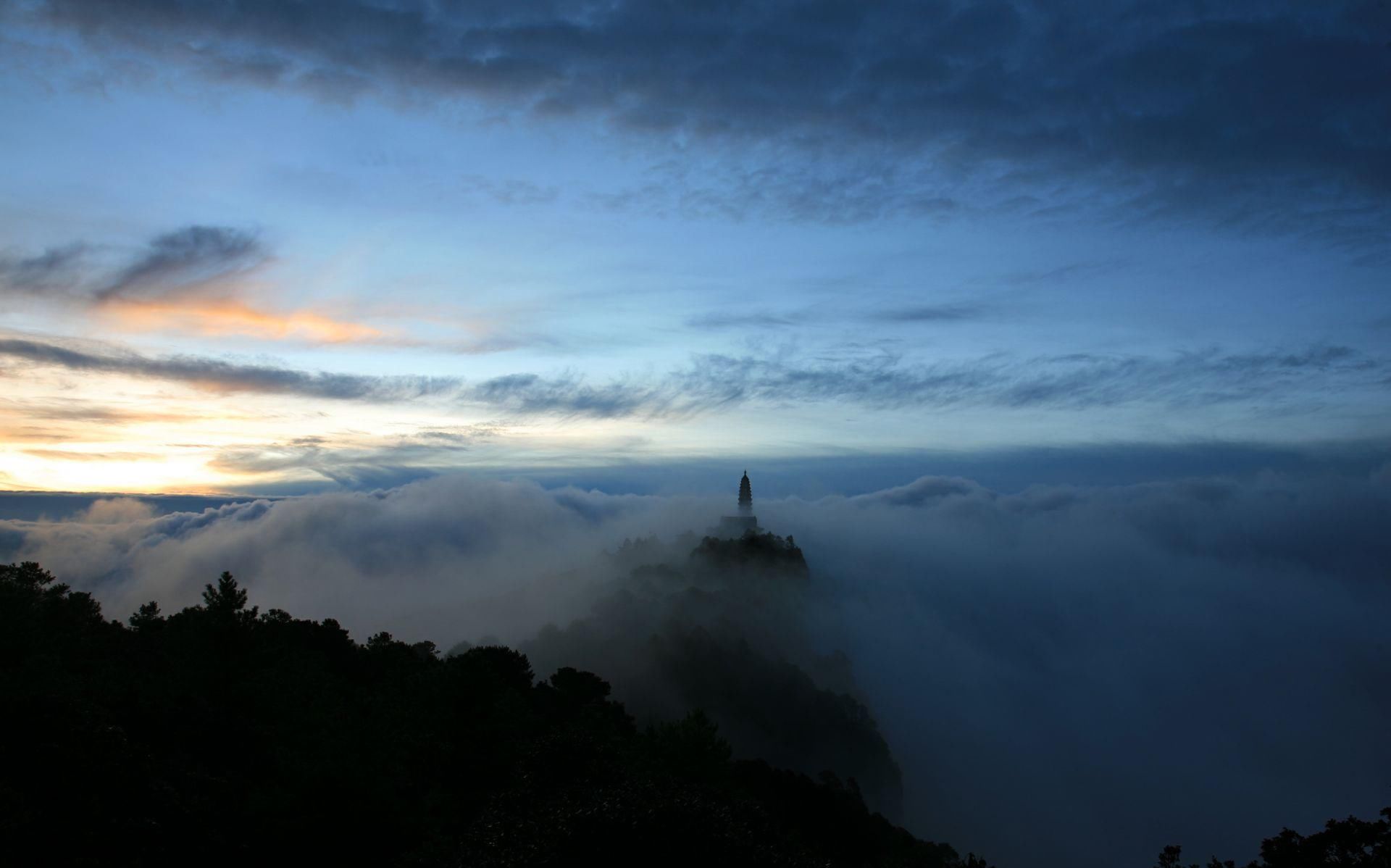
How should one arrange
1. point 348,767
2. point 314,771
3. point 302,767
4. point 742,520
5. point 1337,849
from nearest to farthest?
point 1337,849
point 314,771
point 302,767
point 348,767
point 742,520

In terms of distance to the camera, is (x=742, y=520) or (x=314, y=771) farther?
(x=742, y=520)

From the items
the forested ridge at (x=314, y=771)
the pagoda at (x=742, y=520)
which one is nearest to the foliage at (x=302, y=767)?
the forested ridge at (x=314, y=771)

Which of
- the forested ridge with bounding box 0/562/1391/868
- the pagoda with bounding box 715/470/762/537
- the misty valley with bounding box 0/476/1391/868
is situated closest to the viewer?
the forested ridge with bounding box 0/562/1391/868

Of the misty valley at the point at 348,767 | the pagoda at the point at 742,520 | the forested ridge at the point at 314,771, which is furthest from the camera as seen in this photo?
the pagoda at the point at 742,520

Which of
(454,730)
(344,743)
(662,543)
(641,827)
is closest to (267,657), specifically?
(454,730)

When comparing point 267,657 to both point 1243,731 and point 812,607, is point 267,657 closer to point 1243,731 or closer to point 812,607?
point 812,607

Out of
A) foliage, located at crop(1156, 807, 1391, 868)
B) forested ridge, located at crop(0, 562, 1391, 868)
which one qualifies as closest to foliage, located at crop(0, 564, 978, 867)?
forested ridge, located at crop(0, 562, 1391, 868)

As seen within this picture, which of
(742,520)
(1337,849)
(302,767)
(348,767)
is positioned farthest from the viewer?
(742,520)

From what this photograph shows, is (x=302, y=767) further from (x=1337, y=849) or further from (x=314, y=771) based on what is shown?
(x=1337, y=849)

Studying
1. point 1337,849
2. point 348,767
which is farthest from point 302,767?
point 1337,849

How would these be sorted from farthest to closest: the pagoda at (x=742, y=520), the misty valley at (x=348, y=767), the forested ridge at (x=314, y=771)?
the pagoda at (x=742, y=520), the misty valley at (x=348, y=767), the forested ridge at (x=314, y=771)

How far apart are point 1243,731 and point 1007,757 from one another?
260 feet

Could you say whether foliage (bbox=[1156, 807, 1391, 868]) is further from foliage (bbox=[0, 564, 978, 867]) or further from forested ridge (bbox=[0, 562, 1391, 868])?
foliage (bbox=[0, 564, 978, 867])

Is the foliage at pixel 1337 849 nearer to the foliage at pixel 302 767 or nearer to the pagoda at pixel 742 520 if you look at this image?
the foliage at pixel 302 767
